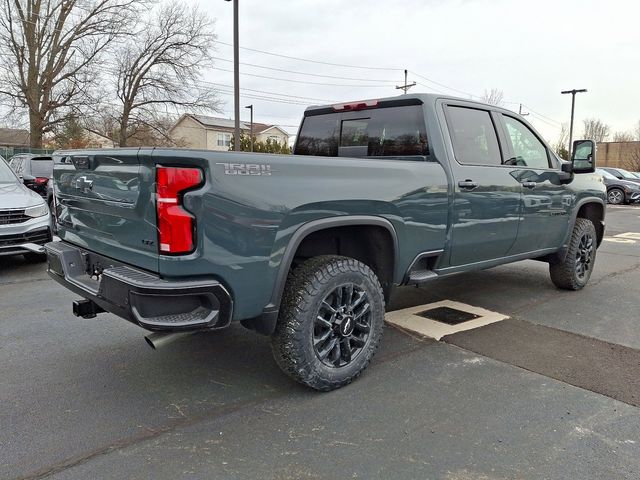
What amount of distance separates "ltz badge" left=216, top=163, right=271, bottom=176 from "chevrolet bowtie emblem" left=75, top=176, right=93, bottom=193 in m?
1.04

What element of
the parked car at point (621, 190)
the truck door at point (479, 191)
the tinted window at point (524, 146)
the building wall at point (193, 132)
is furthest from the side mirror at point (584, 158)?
the building wall at point (193, 132)

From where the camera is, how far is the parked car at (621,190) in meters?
21.5

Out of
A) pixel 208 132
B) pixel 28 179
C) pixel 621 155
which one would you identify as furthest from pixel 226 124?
pixel 28 179

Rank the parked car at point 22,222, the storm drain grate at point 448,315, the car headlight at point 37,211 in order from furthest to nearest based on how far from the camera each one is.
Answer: the car headlight at point 37,211, the parked car at point 22,222, the storm drain grate at point 448,315

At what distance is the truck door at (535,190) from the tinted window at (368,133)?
109 cm

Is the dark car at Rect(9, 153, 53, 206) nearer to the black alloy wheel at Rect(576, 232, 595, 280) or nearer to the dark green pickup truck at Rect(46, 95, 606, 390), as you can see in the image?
the dark green pickup truck at Rect(46, 95, 606, 390)

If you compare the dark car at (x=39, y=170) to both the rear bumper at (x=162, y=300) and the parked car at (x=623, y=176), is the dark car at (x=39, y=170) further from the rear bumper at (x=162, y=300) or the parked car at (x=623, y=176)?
the parked car at (x=623, y=176)

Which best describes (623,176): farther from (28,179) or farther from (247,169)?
(247,169)

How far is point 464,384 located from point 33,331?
3587 mm

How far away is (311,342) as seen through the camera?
118 inches

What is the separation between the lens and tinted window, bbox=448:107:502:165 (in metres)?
4.05

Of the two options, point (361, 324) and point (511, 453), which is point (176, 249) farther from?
point (511, 453)

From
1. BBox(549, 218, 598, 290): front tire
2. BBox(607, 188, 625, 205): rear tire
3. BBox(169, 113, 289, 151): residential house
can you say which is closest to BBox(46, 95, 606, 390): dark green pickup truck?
BBox(549, 218, 598, 290): front tire

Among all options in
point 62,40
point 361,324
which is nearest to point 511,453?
point 361,324
